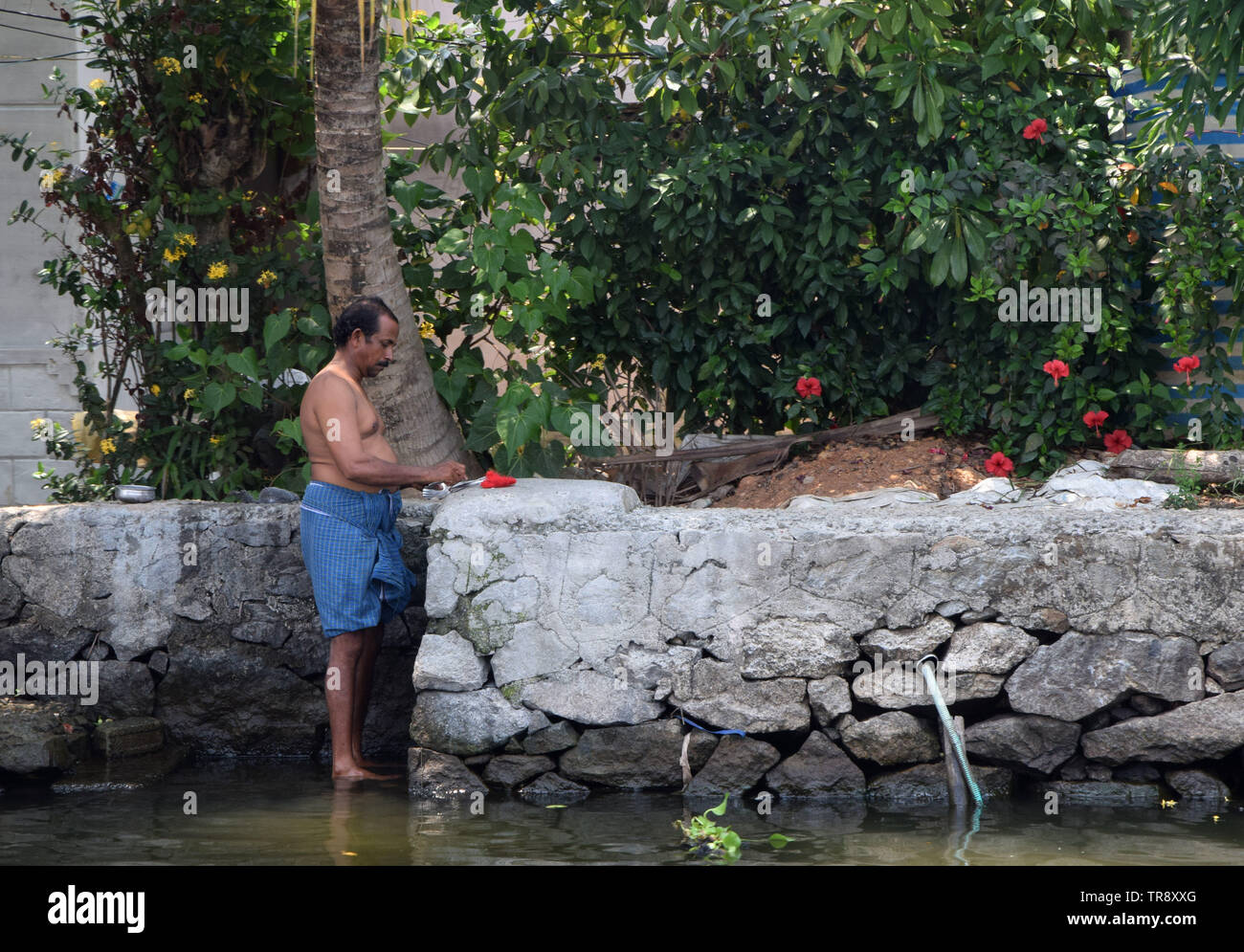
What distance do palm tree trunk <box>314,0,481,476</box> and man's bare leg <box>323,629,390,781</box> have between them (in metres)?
1.05

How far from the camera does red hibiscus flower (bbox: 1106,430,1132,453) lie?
591cm

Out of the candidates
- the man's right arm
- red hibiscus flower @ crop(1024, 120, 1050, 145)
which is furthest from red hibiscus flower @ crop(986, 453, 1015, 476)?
the man's right arm

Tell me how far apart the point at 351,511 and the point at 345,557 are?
185 millimetres

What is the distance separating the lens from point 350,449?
494 cm

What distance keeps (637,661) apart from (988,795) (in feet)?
4.60

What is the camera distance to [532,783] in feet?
16.3

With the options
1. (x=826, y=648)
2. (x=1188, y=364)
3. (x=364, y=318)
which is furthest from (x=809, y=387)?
(x=364, y=318)

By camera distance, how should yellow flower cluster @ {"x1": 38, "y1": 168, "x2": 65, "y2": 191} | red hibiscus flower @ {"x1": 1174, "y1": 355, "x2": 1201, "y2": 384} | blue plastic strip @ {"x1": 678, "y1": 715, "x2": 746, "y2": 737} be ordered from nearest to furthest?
blue plastic strip @ {"x1": 678, "y1": 715, "x2": 746, "y2": 737}, red hibiscus flower @ {"x1": 1174, "y1": 355, "x2": 1201, "y2": 384}, yellow flower cluster @ {"x1": 38, "y1": 168, "x2": 65, "y2": 191}

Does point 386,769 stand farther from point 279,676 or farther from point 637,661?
point 637,661

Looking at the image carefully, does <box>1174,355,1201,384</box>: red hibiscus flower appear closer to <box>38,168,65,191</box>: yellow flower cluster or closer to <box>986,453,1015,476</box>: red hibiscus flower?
<box>986,453,1015,476</box>: red hibiscus flower

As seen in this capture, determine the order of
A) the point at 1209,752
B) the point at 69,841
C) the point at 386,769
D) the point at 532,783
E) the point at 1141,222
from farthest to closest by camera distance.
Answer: the point at 1141,222, the point at 386,769, the point at 532,783, the point at 1209,752, the point at 69,841

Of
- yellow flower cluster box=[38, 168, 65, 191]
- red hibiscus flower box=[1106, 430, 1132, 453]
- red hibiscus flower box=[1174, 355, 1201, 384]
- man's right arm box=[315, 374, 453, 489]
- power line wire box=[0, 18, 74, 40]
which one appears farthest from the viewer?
power line wire box=[0, 18, 74, 40]

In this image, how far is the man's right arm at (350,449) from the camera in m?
4.93

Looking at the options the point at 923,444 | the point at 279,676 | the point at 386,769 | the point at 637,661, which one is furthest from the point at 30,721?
the point at 923,444
